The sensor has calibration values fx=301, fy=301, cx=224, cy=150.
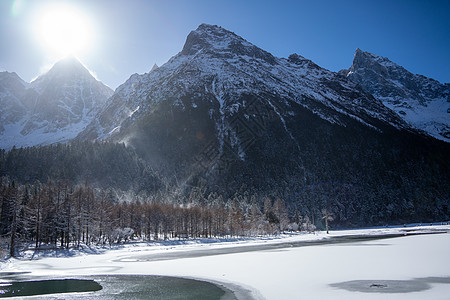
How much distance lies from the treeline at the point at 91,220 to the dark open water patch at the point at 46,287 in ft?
107

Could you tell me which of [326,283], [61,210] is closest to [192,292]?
[326,283]

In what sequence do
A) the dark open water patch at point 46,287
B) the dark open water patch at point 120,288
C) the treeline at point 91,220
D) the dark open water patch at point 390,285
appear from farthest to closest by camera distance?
the treeline at point 91,220 → the dark open water patch at point 46,287 → the dark open water patch at point 120,288 → the dark open water patch at point 390,285

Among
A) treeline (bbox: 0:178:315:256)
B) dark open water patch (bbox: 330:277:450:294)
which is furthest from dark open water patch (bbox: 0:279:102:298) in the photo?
treeline (bbox: 0:178:315:256)

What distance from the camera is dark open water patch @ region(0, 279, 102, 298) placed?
29.4 m

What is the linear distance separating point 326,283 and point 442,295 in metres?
8.50

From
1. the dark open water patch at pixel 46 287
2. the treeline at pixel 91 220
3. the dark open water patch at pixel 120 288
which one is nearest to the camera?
the dark open water patch at pixel 120 288

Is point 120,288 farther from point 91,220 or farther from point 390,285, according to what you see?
point 91,220

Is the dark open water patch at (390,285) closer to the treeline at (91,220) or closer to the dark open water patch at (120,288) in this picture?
the dark open water patch at (120,288)

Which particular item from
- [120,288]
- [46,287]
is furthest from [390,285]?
[46,287]

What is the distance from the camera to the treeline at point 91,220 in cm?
7688

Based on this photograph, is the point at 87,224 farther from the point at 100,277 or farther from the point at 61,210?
the point at 100,277

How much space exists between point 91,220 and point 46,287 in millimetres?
58884

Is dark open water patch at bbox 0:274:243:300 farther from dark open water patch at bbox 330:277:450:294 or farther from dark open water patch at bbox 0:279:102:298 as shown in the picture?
dark open water patch at bbox 330:277:450:294

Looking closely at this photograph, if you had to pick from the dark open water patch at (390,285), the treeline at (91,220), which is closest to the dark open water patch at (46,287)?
the dark open water patch at (390,285)
